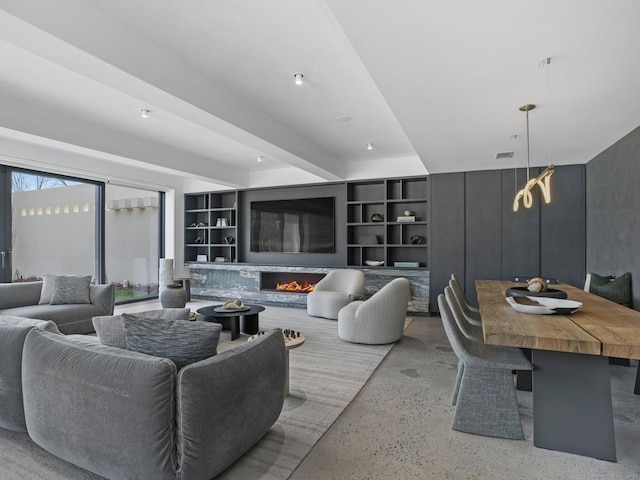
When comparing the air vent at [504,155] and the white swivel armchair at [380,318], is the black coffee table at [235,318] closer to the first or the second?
the white swivel armchair at [380,318]

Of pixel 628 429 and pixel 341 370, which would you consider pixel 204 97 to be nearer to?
pixel 341 370

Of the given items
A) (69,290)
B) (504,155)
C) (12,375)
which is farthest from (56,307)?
(504,155)

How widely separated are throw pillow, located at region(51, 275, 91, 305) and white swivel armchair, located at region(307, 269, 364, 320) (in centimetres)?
308

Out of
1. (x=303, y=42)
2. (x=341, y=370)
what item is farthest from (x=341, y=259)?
(x=303, y=42)

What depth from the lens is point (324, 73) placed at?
3.12 metres

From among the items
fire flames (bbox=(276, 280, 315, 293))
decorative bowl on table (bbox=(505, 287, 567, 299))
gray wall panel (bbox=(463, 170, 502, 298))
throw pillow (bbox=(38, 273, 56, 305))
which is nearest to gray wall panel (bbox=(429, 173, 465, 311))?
gray wall panel (bbox=(463, 170, 502, 298))

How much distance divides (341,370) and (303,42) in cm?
275

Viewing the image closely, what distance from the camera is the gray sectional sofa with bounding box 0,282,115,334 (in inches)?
162

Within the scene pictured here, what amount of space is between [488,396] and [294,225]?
17.0ft

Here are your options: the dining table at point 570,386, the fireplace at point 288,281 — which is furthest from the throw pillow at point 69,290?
the dining table at point 570,386

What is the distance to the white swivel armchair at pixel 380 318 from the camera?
4.12 metres

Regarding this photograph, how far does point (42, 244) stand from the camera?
5598mm

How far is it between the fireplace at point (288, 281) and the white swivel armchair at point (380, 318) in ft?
8.62

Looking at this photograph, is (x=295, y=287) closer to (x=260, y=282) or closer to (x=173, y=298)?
(x=260, y=282)
